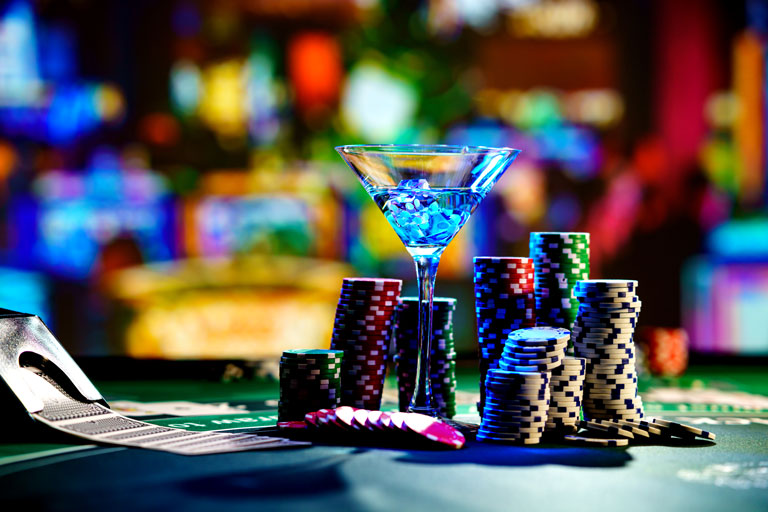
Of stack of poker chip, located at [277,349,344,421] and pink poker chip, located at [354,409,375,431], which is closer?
pink poker chip, located at [354,409,375,431]

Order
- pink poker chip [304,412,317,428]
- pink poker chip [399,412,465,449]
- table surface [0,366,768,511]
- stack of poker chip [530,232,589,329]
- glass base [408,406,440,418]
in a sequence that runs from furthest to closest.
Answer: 1. stack of poker chip [530,232,589,329]
2. glass base [408,406,440,418]
3. pink poker chip [304,412,317,428]
4. pink poker chip [399,412,465,449]
5. table surface [0,366,768,511]

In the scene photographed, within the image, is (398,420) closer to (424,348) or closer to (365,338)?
(424,348)

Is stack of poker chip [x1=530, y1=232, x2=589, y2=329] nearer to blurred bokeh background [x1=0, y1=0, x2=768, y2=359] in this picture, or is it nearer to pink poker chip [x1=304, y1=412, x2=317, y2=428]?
pink poker chip [x1=304, y1=412, x2=317, y2=428]

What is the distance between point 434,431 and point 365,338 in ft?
1.28

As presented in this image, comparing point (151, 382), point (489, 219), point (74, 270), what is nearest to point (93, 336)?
point (74, 270)

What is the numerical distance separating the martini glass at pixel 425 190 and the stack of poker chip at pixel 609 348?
1.02ft

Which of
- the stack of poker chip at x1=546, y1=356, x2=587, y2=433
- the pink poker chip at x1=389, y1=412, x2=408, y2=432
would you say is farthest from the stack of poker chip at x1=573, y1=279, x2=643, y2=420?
the pink poker chip at x1=389, y1=412, x2=408, y2=432

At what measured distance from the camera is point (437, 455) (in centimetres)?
178

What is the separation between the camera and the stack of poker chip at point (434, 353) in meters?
2.25

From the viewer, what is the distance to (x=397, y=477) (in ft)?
5.20

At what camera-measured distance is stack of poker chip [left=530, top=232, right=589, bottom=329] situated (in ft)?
7.14

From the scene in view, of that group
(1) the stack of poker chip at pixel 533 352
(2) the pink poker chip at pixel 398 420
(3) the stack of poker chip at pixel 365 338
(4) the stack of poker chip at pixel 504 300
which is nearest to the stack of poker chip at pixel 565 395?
(1) the stack of poker chip at pixel 533 352

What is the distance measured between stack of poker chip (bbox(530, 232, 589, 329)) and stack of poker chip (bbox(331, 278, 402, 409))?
0.33 metres

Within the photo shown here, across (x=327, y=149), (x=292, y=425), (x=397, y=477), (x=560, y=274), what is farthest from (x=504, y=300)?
(x=327, y=149)
